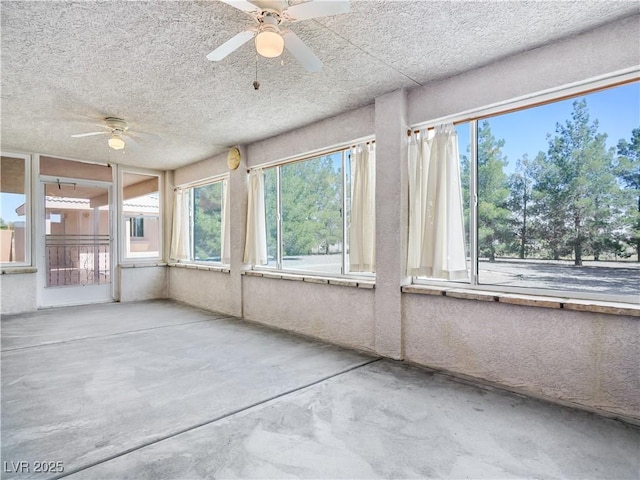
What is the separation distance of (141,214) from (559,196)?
7330 millimetres

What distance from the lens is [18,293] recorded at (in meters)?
5.79

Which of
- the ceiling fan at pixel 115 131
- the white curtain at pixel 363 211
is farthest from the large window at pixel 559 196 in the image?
the ceiling fan at pixel 115 131

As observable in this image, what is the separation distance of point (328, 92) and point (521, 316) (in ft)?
8.99

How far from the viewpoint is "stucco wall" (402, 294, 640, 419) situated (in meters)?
2.38

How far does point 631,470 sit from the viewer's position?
6.08 feet

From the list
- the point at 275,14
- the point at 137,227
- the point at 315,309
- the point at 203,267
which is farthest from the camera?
the point at 137,227

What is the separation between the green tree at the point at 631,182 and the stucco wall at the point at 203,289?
4925 millimetres

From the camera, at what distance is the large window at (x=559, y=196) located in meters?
2.53

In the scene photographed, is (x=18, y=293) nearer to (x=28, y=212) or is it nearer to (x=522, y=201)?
(x=28, y=212)

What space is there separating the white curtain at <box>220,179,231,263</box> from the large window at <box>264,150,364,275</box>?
34.3 inches

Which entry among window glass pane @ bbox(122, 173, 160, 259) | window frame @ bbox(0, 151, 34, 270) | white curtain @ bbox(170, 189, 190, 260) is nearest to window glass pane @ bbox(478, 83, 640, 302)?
white curtain @ bbox(170, 189, 190, 260)

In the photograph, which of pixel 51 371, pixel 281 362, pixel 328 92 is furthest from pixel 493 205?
pixel 51 371

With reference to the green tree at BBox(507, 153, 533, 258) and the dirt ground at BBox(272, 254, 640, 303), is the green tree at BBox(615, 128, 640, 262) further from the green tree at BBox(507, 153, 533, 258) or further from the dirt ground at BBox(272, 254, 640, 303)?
the green tree at BBox(507, 153, 533, 258)

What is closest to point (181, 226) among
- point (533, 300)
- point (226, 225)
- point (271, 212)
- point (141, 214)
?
point (141, 214)
